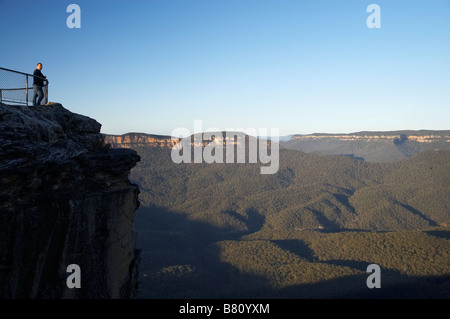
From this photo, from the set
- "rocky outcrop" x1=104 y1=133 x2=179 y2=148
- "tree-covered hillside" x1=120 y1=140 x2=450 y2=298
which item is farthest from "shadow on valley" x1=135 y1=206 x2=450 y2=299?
"rocky outcrop" x1=104 y1=133 x2=179 y2=148

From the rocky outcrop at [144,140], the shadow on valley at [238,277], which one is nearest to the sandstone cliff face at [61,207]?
the shadow on valley at [238,277]

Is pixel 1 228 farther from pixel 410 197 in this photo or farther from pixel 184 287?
pixel 410 197

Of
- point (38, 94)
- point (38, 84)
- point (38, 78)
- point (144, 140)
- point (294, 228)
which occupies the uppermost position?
point (144, 140)

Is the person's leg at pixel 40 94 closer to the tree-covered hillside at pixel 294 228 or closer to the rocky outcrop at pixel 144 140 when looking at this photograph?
the tree-covered hillside at pixel 294 228
